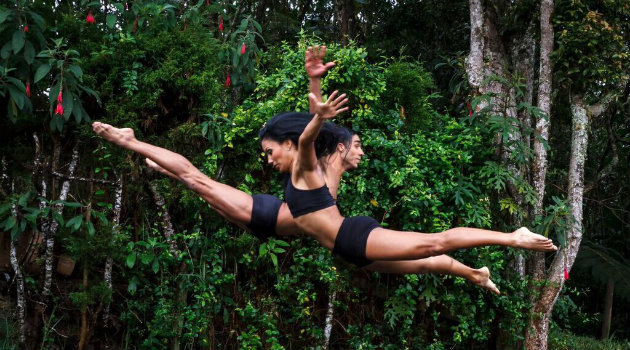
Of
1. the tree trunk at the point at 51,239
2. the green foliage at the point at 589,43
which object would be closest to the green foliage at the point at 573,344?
the green foliage at the point at 589,43

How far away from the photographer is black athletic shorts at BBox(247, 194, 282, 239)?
13.1ft

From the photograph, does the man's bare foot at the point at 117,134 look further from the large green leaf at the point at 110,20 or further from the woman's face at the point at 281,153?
the large green leaf at the point at 110,20

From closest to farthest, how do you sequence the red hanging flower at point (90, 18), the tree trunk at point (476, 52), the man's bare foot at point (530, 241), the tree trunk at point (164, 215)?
the man's bare foot at point (530, 241) < the red hanging flower at point (90, 18) < the tree trunk at point (164, 215) < the tree trunk at point (476, 52)

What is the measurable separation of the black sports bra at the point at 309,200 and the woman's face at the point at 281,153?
0.83ft

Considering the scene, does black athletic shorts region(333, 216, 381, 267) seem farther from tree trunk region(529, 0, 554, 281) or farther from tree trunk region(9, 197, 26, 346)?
tree trunk region(529, 0, 554, 281)

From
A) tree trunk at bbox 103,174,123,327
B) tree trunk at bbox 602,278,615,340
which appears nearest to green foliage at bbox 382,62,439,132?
tree trunk at bbox 103,174,123,327

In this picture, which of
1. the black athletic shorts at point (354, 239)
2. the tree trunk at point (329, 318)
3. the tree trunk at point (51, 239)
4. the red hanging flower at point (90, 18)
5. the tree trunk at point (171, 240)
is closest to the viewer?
the black athletic shorts at point (354, 239)

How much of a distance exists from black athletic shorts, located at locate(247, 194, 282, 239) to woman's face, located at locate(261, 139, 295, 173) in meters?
0.22

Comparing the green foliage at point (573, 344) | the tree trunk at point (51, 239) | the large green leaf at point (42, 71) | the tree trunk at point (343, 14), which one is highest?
the tree trunk at point (343, 14)

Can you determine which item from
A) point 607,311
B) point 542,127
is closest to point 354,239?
point 542,127

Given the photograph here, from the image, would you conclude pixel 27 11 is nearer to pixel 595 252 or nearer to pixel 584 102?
pixel 584 102

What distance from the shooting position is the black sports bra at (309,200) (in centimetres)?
369

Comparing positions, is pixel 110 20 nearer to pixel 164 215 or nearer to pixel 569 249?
pixel 164 215

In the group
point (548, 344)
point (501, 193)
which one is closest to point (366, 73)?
point (501, 193)
